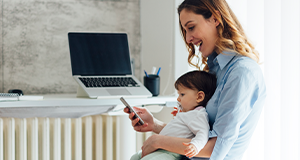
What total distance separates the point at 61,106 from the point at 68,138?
0.34 m

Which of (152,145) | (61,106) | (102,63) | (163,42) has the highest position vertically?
(163,42)

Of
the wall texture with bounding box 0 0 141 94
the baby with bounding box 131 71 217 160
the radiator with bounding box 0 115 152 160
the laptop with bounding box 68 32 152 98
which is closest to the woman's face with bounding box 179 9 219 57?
the baby with bounding box 131 71 217 160

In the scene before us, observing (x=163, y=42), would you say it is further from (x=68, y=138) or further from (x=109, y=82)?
(x=68, y=138)

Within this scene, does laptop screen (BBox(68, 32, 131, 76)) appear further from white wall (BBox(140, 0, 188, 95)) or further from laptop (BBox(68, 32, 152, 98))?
white wall (BBox(140, 0, 188, 95))

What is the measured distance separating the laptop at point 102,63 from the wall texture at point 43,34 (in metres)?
0.39

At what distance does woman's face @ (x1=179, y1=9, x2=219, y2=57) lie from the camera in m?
1.02

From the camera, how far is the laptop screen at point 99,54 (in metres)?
1.61

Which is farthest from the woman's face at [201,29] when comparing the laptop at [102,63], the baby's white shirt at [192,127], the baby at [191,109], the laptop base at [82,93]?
the laptop base at [82,93]

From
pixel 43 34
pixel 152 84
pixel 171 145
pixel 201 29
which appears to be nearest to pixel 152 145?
pixel 171 145

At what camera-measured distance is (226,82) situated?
3.00 feet

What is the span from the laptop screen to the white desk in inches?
10.7

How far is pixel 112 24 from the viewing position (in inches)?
81.0

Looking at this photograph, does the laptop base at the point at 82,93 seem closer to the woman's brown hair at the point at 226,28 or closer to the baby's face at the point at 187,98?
the baby's face at the point at 187,98

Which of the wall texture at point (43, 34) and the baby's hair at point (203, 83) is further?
the wall texture at point (43, 34)
